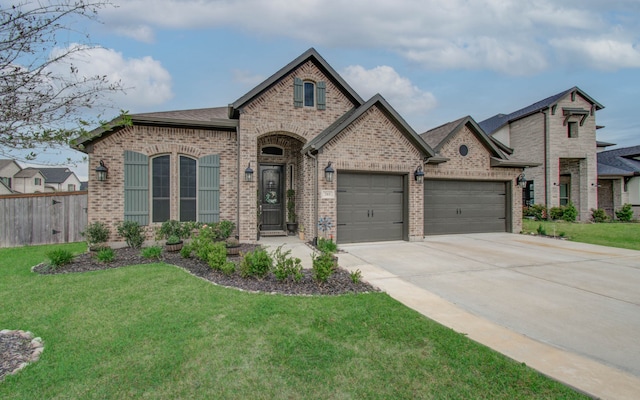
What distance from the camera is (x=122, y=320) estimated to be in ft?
13.0

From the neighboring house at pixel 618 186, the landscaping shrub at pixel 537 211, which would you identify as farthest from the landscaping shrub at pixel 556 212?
the neighboring house at pixel 618 186

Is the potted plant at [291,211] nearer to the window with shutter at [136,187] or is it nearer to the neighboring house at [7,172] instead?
the window with shutter at [136,187]

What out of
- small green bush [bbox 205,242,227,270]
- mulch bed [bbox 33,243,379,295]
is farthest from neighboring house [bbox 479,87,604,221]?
small green bush [bbox 205,242,227,270]

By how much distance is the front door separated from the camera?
1181 cm

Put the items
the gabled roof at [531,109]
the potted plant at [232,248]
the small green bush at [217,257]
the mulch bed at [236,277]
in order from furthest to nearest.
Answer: the gabled roof at [531,109] → the potted plant at [232,248] → the small green bush at [217,257] → the mulch bed at [236,277]

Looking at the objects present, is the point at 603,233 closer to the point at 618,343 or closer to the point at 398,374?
the point at 618,343

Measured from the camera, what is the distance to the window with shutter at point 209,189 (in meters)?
9.90

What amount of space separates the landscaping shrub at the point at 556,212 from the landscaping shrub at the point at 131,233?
763 inches

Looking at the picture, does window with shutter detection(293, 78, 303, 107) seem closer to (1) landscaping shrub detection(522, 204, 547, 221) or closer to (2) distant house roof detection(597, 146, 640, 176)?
(1) landscaping shrub detection(522, 204, 547, 221)

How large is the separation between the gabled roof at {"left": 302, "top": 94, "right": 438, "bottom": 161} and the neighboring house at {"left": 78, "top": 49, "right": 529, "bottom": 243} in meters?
0.03

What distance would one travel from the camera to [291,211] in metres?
11.8

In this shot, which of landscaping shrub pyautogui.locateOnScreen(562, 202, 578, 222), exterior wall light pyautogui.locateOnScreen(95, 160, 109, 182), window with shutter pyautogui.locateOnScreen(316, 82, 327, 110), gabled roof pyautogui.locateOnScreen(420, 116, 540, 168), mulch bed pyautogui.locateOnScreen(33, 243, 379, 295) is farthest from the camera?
landscaping shrub pyautogui.locateOnScreen(562, 202, 578, 222)

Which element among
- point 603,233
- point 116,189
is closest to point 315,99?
point 116,189

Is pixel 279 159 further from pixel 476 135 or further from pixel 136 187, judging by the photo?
pixel 476 135
